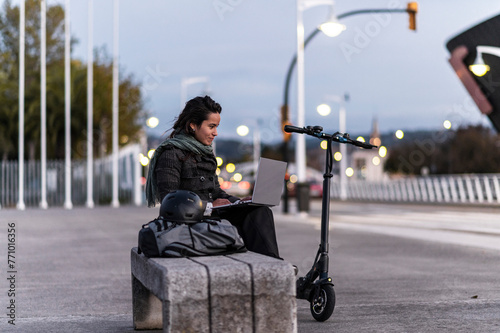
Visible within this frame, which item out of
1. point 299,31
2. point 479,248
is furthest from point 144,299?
point 299,31

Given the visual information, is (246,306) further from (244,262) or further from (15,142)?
(15,142)

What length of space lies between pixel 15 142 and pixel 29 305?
117 feet

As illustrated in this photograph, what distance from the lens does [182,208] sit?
14.8 ft

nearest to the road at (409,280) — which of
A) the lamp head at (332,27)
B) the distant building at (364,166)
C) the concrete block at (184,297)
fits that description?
the concrete block at (184,297)

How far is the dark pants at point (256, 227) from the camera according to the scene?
16.6 ft

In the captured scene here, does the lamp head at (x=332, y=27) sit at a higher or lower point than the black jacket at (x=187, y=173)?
higher

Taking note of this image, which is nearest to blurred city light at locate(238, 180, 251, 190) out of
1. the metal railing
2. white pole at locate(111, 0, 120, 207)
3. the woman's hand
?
the metal railing

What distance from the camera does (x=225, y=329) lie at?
399 centimetres

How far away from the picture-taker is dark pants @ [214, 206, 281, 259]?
16.6 ft

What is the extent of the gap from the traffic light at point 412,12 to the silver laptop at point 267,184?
18151 mm

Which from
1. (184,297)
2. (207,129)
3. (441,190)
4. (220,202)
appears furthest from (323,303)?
(441,190)

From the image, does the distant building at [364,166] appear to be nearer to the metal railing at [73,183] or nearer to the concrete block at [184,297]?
the metal railing at [73,183]

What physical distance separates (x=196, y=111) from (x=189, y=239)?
1.24 metres

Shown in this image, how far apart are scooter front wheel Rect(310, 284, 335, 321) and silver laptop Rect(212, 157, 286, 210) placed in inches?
39.9
